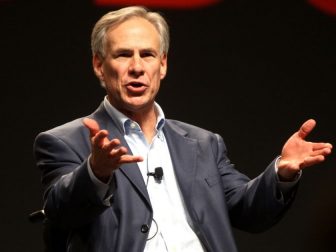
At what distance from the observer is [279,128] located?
145 inches

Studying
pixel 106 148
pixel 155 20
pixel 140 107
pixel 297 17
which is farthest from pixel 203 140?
pixel 297 17

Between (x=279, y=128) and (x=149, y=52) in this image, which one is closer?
(x=149, y=52)

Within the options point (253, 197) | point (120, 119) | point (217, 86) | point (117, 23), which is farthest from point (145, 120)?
point (217, 86)

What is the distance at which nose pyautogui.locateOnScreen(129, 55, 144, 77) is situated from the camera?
8.61ft

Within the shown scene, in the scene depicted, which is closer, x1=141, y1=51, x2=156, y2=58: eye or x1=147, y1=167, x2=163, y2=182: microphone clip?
x1=147, y1=167, x2=163, y2=182: microphone clip

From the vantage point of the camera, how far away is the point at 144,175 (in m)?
2.55

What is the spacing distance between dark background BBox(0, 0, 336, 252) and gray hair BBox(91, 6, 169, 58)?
783 millimetres

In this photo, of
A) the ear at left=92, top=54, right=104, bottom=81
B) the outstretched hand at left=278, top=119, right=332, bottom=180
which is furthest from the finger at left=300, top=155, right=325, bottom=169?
the ear at left=92, top=54, right=104, bottom=81

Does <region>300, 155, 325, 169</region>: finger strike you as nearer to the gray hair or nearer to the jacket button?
the jacket button

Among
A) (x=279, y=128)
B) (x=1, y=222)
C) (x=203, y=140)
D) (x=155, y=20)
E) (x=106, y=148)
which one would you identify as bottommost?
(x=1, y=222)

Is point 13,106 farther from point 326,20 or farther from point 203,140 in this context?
point 326,20

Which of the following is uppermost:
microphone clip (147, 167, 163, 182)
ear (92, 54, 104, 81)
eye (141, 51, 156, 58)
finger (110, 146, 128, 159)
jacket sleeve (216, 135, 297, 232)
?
eye (141, 51, 156, 58)

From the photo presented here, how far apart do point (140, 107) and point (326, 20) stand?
4.57 feet

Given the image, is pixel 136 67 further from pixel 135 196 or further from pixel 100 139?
pixel 100 139
